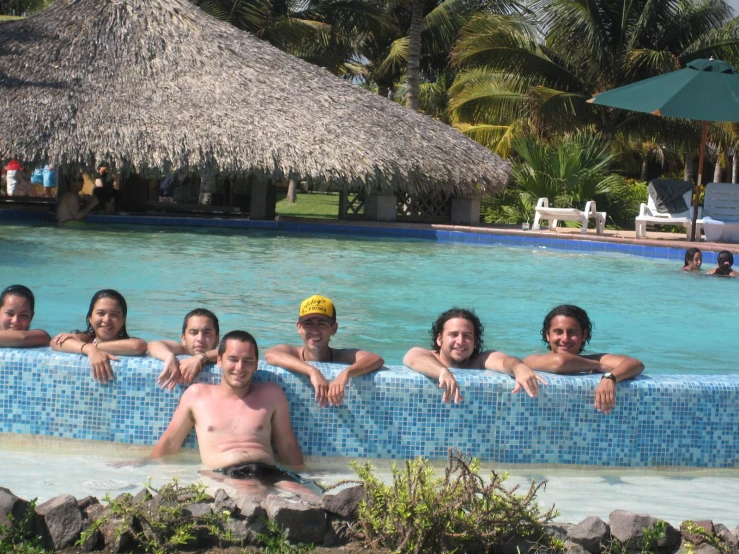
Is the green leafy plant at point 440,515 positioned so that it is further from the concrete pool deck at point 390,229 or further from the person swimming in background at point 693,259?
the concrete pool deck at point 390,229

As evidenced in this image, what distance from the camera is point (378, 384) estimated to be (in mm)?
4840

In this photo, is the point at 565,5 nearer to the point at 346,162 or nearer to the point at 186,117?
the point at 346,162

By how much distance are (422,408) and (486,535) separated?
58.4 inches

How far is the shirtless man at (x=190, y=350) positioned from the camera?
4.77m

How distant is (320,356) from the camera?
201 inches

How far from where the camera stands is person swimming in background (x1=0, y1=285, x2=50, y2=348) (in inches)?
196

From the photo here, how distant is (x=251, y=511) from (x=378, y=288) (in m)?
7.39

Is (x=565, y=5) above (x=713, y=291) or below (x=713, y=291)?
above

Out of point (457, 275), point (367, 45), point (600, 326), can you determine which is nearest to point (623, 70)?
point (367, 45)

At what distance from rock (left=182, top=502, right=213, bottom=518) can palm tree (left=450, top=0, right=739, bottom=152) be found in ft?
62.5

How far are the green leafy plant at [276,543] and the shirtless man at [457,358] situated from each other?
1.45 metres

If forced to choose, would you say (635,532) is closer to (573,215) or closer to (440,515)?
(440,515)

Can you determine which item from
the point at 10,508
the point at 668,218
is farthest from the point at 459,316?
the point at 668,218

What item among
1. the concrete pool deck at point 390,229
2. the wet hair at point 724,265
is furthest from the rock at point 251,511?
the concrete pool deck at point 390,229
